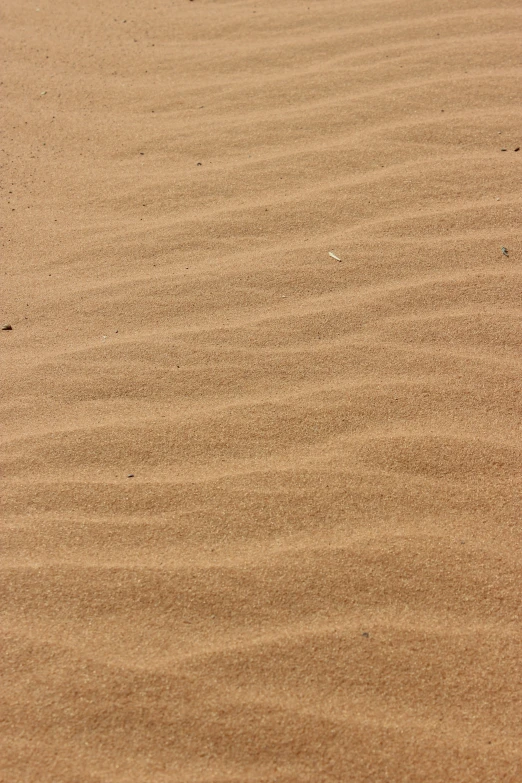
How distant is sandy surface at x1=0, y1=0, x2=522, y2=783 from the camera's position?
1.53 meters

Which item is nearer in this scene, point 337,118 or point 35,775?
point 35,775

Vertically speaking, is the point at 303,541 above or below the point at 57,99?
below

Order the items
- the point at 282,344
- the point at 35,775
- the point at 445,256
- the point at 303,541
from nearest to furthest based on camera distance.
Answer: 1. the point at 35,775
2. the point at 303,541
3. the point at 282,344
4. the point at 445,256

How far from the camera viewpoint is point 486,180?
2.73m

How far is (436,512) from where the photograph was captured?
1.83m

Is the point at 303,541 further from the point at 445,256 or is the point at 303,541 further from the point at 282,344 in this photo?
the point at 445,256

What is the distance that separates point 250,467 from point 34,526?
1.80 feet

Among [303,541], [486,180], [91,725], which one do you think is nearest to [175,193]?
[486,180]

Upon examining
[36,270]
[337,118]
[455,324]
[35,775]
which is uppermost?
[337,118]

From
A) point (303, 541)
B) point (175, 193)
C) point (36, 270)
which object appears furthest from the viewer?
point (175, 193)

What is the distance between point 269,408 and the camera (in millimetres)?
2082

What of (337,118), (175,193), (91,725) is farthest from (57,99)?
(91,725)

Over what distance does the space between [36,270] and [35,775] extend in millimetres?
1685

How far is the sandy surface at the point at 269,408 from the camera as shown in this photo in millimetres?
1526
